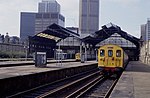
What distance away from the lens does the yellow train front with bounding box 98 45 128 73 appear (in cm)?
2970

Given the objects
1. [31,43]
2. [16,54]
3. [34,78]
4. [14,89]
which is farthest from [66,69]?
[16,54]

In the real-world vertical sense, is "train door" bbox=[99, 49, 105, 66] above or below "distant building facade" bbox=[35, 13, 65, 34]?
below

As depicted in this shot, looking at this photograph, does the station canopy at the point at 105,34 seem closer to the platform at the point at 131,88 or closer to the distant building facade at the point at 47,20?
the distant building facade at the point at 47,20

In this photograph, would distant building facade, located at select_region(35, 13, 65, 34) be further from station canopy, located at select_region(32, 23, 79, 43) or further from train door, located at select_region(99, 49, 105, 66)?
train door, located at select_region(99, 49, 105, 66)

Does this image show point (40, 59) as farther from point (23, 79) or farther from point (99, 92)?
point (99, 92)

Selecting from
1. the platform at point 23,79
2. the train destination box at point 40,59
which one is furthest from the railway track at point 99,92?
the train destination box at point 40,59

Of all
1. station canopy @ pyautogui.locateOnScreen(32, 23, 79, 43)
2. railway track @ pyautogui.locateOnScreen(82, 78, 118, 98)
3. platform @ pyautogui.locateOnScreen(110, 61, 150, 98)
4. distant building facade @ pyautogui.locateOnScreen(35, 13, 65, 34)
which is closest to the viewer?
platform @ pyautogui.locateOnScreen(110, 61, 150, 98)

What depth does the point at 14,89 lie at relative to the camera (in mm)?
18125

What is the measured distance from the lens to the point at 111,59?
1173 inches

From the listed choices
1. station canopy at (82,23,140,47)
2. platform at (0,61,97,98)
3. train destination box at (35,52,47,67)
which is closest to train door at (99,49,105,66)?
platform at (0,61,97,98)

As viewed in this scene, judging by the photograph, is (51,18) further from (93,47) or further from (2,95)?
(2,95)

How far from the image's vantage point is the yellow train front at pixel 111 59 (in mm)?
29703

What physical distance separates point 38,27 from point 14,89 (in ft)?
394

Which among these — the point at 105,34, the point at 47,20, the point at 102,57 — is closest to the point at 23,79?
the point at 102,57
